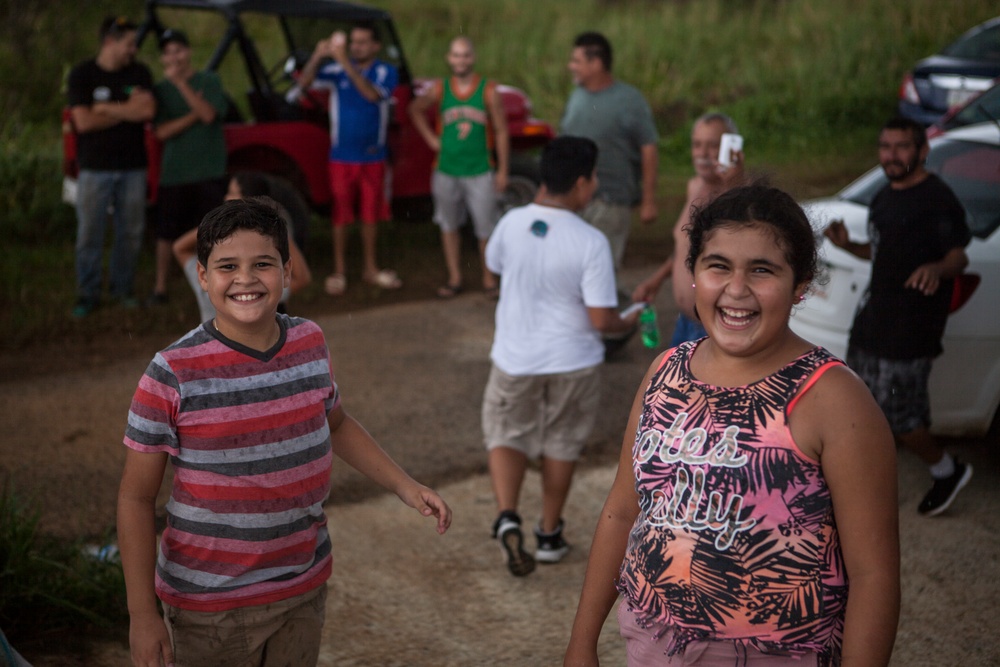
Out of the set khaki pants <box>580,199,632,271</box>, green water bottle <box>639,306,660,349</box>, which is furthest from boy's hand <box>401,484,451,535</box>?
khaki pants <box>580,199,632,271</box>

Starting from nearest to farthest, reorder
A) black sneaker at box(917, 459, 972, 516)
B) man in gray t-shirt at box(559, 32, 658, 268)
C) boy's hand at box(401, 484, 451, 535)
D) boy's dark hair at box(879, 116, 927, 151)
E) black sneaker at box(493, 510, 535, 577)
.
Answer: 1. boy's hand at box(401, 484, 451, 535)
2. black sneaker at box(493, 510, 535, 577)
3. boy's dark hair at box(879, 116, 927, 151)
4. black sneaker at box(917, 459, 972, 516)
5. man in gray t-shirt at box(559, 32, 658, 268)

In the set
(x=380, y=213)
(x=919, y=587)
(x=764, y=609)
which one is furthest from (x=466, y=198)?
(x=764, y=609)

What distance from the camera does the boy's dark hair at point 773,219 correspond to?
2213mm

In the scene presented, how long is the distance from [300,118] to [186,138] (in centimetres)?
138

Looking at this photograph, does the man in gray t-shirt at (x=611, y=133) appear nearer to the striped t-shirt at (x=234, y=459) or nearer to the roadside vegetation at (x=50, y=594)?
the roadside vegetation at (x=50, y=594)

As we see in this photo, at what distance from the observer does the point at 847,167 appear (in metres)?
12.9

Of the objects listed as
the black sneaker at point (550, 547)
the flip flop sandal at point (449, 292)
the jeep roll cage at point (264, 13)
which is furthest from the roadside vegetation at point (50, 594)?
the jeep roll cage at point (264, 13)

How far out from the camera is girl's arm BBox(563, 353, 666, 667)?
239cm

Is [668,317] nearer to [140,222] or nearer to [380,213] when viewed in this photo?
[380,213]

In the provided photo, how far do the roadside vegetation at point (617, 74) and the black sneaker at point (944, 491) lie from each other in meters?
4.86

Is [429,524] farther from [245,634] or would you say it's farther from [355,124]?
[355,124]

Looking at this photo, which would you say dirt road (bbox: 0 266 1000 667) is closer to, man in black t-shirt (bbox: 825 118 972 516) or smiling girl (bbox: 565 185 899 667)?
man in black t-shirt (bbox: 825 118 972 516)

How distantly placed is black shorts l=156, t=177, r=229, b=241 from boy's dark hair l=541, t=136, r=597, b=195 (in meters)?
4.18

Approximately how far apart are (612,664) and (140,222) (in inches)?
222
